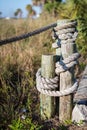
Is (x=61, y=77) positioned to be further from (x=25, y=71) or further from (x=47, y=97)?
(x=25, y=71)

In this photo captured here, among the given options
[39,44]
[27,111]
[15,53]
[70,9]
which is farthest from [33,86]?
[70,9]

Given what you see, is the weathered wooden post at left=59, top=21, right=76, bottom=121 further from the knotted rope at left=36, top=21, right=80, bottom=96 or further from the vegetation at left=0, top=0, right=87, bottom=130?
the vegetation at left=0, top=0, right=87, bottom=130

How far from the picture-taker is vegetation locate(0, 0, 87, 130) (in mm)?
3154

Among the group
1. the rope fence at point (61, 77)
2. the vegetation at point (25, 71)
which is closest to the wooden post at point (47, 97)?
the rope fence at point (61, 77)

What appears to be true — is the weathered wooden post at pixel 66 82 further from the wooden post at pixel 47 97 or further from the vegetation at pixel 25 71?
the vegetation at pixel 25 71

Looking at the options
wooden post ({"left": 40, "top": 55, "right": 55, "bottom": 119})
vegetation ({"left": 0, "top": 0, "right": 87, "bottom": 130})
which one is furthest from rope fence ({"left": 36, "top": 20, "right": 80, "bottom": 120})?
vegetation ({"left": 0, "top": 0, "right": 87, "bottom": 130})

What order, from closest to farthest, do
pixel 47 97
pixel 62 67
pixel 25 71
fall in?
pixel 62 67
pixel 47 97
pixel 25 71

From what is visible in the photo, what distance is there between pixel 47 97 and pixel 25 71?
168cm

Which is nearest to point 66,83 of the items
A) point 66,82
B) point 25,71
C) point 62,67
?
point 66,82

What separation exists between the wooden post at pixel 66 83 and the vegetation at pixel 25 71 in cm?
20

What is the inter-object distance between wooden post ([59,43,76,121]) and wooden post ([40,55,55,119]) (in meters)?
0.10

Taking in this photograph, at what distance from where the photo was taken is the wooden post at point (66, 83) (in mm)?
3284

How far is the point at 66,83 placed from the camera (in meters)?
3.29

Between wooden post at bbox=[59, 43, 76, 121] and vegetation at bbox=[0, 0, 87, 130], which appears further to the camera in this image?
wooden post at bbox=[59, 43, 76, 121]
